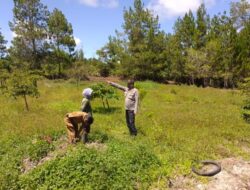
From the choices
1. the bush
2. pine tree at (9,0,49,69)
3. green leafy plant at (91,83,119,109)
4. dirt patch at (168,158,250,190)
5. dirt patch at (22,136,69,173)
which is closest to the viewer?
the bush

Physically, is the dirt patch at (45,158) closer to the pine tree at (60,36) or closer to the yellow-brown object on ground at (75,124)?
the yellow-brown object on ground at (75,124)

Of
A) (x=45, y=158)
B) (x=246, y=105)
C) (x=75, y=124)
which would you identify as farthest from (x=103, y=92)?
(x=45, y=158)

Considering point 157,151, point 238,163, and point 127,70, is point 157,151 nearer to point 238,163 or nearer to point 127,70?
point 238,163

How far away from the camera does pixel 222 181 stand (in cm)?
629

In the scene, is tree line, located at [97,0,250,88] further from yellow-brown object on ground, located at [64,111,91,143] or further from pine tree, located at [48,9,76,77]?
yellow-brown object on ground, located at [64,111,91,143]

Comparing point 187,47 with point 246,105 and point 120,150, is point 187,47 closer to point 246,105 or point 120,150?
point 246,105

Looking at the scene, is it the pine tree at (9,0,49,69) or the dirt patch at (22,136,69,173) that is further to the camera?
the pine tree at (9,0,49,69)

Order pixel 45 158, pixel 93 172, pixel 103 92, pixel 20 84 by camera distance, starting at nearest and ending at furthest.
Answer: pixel 93 172 → pixel 45 158 → pixel 20 84 → pixel 103 92

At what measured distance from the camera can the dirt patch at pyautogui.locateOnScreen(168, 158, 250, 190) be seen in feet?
19.9

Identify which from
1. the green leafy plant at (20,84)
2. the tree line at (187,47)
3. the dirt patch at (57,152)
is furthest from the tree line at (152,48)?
the dirt patch at (57,152)

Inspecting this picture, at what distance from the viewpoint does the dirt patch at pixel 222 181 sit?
19.9 ft

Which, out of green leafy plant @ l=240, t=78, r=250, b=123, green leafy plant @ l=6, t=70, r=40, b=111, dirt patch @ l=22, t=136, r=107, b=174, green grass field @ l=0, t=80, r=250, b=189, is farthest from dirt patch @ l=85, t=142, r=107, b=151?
green leafy plant @ l=6, t=70, r=40, b=111

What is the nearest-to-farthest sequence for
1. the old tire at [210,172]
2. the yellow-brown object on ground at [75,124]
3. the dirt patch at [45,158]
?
the old tire at [210,172] < the dirt patch at [45,158] < the yellow-brown object on ground at [75,124]

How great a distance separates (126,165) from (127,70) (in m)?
30.9
